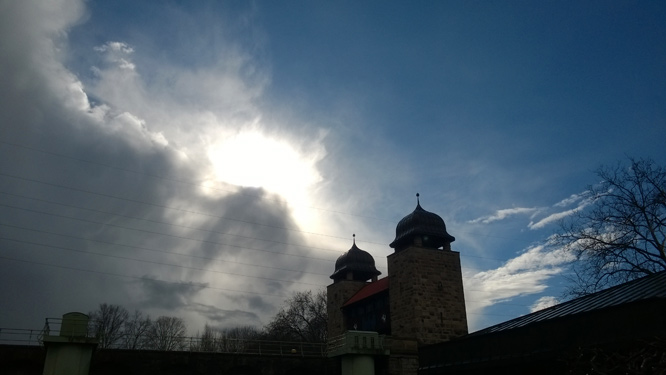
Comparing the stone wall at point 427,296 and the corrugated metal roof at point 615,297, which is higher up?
the stone wall at point 427,296

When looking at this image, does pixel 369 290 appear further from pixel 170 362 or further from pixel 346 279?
pixel 170 362

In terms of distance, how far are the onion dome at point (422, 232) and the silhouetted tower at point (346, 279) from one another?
969cm

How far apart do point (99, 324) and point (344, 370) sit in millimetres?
12232

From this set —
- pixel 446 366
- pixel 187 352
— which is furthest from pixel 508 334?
pixel 187 352

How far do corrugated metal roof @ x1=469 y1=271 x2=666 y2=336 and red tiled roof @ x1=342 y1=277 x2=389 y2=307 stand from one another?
563 inches

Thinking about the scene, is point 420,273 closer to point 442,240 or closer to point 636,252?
point 442,240

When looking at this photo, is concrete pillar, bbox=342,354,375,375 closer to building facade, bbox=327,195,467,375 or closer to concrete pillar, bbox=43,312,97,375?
building facade, bbox=327,195,467,375

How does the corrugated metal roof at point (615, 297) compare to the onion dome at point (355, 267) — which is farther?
the onion dome at point (355, 267)

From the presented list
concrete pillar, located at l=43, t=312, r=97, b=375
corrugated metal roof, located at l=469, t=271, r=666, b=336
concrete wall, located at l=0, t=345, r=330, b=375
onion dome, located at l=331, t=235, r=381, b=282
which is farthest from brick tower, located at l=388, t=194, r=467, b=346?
concrete pillar, located at l=43, t=312, r=97, b=375

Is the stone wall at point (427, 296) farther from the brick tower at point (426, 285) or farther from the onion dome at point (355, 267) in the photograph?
the onion dome at point (355, 267)

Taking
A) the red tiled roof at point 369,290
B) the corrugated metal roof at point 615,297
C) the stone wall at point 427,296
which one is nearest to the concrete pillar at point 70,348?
the stone wall at point 427,296

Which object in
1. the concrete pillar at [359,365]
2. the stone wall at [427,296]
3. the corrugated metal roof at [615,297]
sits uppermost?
the stone wall at [427,296]

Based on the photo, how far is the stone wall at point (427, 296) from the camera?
90.9ft

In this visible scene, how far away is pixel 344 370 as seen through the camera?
990 inches
